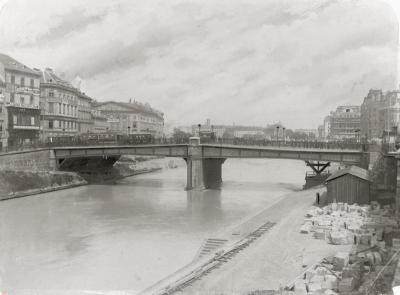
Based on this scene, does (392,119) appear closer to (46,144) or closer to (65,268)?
(65,268)

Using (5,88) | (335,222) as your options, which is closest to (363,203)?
(335,222)

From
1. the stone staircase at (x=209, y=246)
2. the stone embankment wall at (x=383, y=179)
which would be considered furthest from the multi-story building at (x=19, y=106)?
the stone embankment wall at (x=383, y=179)

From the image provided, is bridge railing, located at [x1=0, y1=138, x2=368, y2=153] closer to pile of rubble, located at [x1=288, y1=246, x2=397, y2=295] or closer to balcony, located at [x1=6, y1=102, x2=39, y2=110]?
balcony, located at [x1=6, y1=102, x2=39, y2=110]

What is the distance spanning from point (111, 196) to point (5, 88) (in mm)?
18812

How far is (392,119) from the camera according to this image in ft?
63.8

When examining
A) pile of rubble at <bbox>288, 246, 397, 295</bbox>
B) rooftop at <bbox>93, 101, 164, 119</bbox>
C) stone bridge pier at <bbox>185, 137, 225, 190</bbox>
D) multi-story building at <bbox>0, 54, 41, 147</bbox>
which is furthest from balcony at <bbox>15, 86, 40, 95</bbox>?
pile of rubble at <bbox>288, 246, 397, 295</bbox>

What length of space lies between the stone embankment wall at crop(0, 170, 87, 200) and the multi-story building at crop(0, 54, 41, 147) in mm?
5670

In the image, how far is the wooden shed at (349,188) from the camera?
92.2 feet

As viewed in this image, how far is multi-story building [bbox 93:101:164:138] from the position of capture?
282 ft

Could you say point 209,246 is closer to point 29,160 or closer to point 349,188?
point 349,188

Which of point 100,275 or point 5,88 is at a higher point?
point 5,88

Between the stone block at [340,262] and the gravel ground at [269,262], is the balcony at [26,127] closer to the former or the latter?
the gravel ground at [269,262]

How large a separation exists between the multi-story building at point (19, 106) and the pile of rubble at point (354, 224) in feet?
114

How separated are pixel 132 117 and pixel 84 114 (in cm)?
1277
